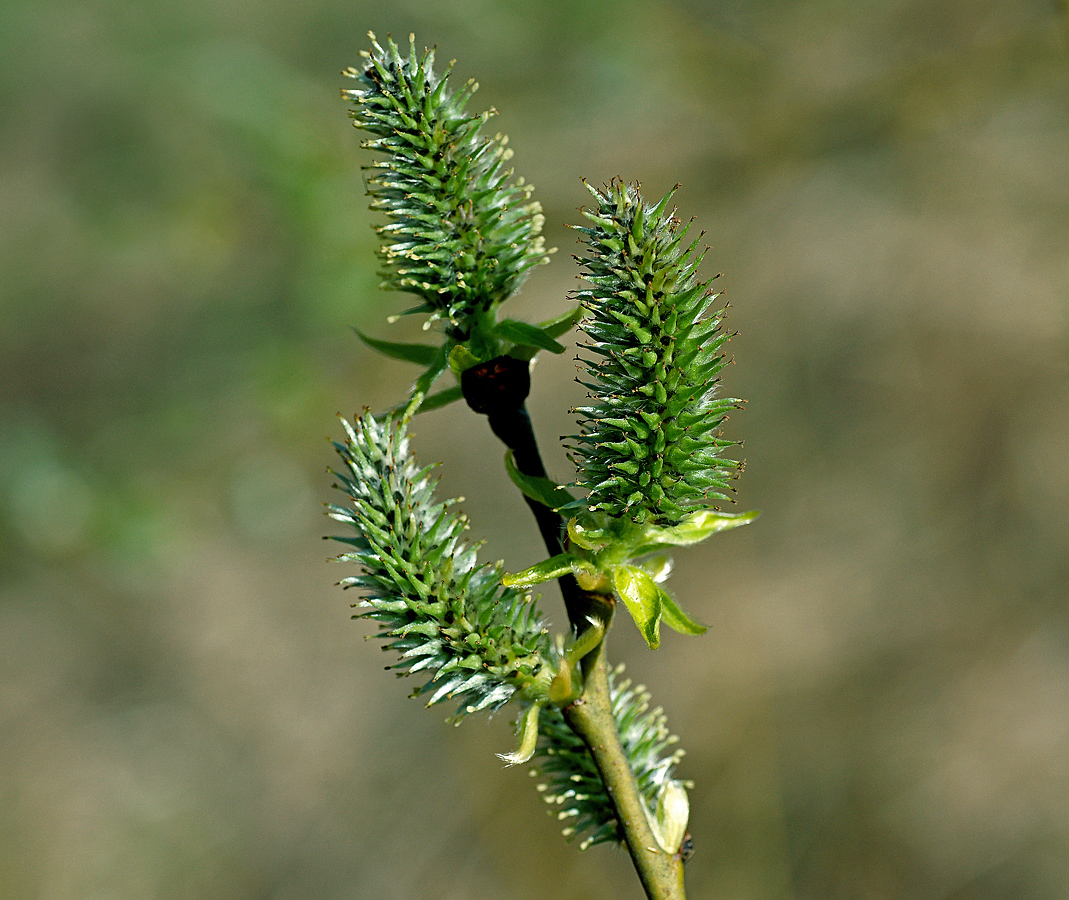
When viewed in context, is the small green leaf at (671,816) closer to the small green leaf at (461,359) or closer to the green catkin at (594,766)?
the green catkin at (594,766)

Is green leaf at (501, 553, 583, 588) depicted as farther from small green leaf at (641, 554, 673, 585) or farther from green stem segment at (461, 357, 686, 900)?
small green leaf at (641, 554, 673, 585)

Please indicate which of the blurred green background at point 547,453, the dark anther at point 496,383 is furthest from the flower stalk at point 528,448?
the blurred green background at point 547,453

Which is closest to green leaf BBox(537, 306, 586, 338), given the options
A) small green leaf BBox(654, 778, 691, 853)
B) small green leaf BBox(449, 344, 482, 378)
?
small green leaf BBox(449, 344, 482, 378)

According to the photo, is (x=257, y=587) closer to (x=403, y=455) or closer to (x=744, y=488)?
(x=744, y=488)

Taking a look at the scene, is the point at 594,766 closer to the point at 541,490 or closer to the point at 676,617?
the point at 676,617

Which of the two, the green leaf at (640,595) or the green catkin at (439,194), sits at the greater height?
the green catkin at (439,194)

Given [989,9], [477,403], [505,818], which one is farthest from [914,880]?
[989,9]

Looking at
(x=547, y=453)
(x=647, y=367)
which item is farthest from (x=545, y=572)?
(x=547, y=453)
